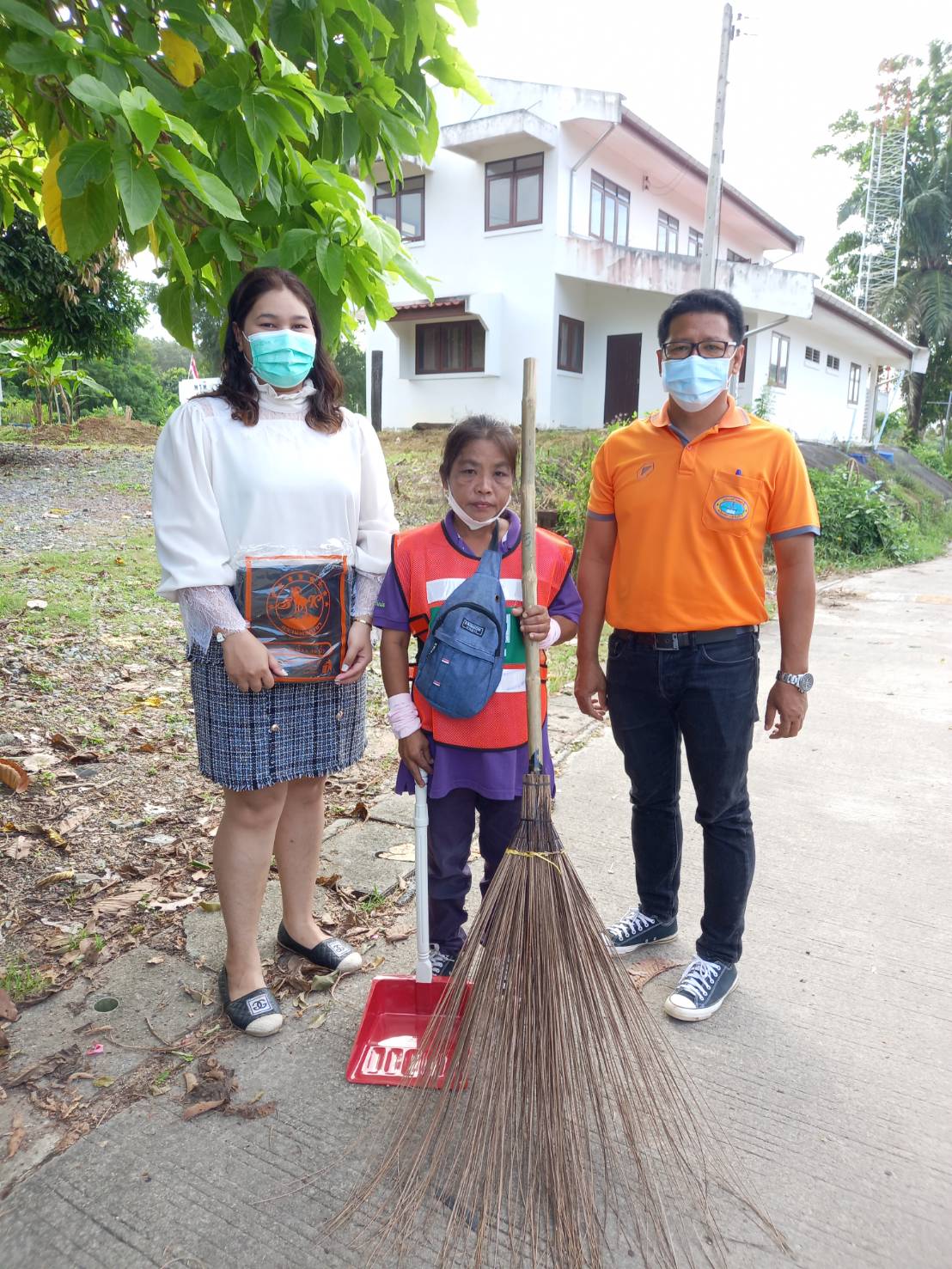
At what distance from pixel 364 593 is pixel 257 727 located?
18.5 inches

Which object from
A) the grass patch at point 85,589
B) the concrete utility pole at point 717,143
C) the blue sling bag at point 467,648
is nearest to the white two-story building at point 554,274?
the concrete utility pole at point 717,143

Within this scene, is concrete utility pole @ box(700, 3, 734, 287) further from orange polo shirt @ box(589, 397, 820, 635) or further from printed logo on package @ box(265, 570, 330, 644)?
printed logo on package @ box(265, 570, 330, 644)

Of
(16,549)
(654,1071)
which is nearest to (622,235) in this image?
(16,549)

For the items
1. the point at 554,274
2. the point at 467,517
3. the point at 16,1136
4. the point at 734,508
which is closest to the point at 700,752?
the point at 734,508

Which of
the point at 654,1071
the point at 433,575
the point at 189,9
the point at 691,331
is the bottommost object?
the point at 654,1071

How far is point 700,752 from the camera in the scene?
2.49 metres

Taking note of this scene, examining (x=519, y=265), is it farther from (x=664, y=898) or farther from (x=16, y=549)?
(x=664, y=898)

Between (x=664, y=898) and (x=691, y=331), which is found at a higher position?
(x=691, y=331)

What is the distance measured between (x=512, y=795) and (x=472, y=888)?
38.0 inches

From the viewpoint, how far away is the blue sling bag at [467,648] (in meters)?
2.20

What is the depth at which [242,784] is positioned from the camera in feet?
7.59

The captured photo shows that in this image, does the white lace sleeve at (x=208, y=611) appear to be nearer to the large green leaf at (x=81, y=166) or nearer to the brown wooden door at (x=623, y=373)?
the large green leaf at (x=81, y=166)

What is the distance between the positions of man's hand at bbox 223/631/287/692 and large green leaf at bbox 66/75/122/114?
3.72 feet

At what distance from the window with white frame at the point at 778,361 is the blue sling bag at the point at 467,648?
1857 cm
